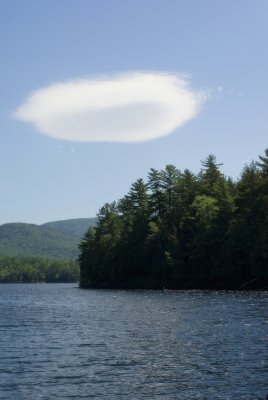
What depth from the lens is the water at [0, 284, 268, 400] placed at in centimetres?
2161

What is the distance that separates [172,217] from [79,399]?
90671 millimetres

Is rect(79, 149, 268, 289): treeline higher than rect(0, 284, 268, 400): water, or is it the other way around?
rect(79, 149, 268, 289): treeline

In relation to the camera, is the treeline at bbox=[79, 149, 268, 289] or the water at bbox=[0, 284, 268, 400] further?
the treeline at bbox=[79, 149, 268, 289]

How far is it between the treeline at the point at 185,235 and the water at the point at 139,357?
40.9m

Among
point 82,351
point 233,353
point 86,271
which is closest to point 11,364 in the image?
→ point 82,351

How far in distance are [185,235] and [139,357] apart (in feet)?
252

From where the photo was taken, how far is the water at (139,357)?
21609 mm

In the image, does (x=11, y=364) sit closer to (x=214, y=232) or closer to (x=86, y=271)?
(x=214, y=232)

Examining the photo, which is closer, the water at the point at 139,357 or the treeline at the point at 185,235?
the water at the point at 139,357

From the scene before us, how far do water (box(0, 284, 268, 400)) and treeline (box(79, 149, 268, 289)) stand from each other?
40895 millimetres

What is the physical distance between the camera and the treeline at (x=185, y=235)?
3487 inches

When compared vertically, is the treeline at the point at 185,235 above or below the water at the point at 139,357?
above

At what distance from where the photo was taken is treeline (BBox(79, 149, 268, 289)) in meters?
88.6

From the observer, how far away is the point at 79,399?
20328mm
